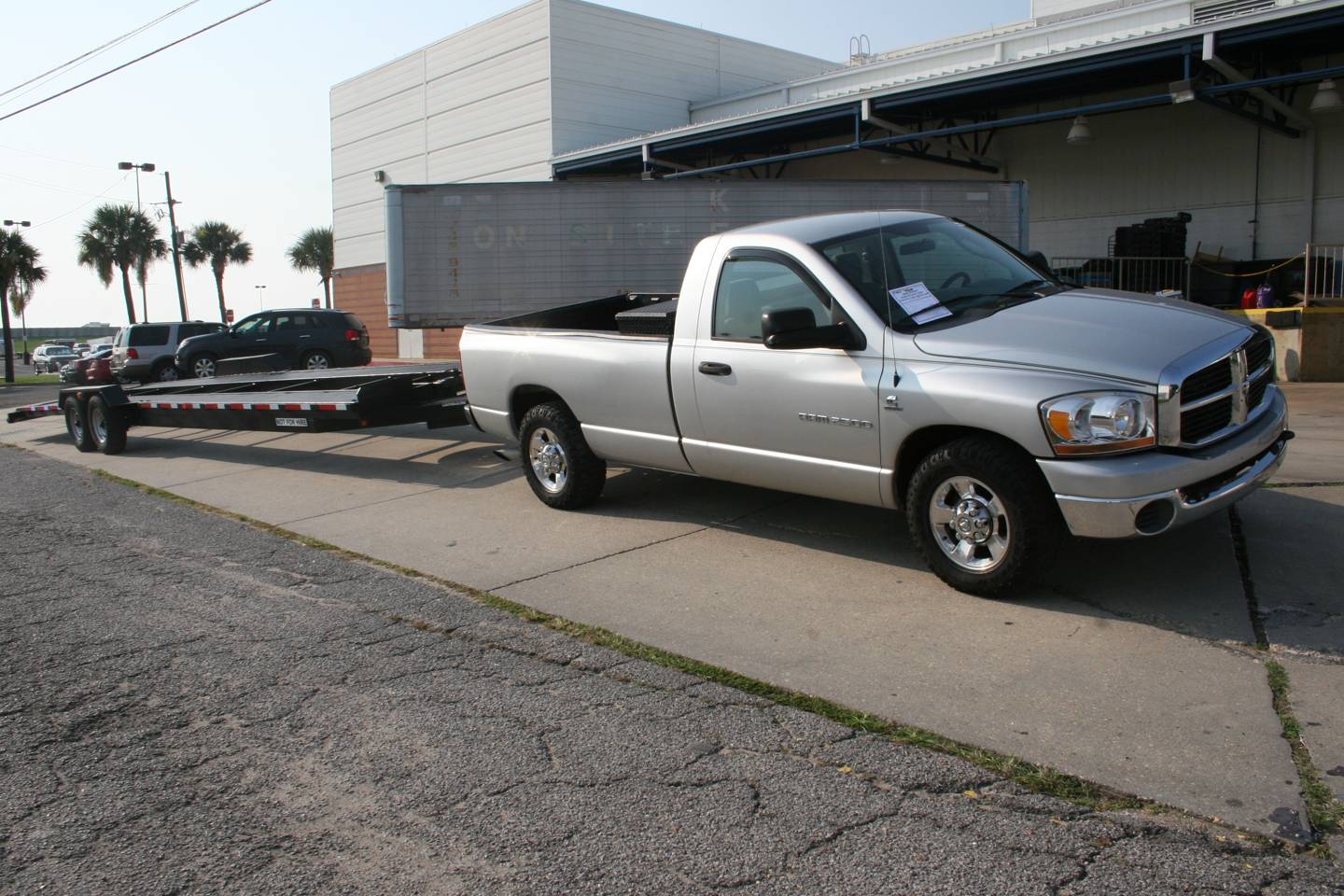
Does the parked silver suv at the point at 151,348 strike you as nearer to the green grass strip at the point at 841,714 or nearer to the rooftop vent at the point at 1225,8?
the green grass strip at the point at 841,714

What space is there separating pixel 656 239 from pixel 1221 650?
383 inches

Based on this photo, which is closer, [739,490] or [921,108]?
[739,490]

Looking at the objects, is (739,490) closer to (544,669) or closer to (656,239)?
(544,669)

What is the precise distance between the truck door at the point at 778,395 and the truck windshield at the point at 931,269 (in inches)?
8.5

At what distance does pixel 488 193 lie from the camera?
1288cm

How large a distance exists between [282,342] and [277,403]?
1331cm

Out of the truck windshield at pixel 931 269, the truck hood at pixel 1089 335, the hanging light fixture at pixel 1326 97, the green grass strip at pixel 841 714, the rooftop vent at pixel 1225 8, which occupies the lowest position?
the green grass strip at pixel 841 714

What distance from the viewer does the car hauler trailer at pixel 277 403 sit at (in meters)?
9.53

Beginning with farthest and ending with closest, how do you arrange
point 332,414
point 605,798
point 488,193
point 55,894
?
point 488,193 < point 332,414 < point 605,798 < point 55,894

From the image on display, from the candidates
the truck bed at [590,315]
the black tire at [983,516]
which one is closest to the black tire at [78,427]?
the truck bed at [590,315]

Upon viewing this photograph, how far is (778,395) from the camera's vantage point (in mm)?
5816

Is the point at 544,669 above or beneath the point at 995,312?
beneath

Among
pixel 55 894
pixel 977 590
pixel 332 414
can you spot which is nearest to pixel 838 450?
pixel 977 590

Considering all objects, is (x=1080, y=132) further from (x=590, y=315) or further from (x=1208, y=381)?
(x=1208, y=381)
